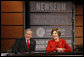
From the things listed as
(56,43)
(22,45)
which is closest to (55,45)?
(56,43)

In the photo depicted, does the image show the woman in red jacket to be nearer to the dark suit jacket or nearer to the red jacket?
the red jacket

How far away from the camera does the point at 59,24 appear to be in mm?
3357

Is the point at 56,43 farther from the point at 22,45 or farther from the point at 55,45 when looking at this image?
the point at 22,45

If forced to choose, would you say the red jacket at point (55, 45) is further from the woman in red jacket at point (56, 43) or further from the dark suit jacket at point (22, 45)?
the dark suit jacket at point (22, 45)

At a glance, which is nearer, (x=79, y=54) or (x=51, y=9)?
(x=79, y=54)

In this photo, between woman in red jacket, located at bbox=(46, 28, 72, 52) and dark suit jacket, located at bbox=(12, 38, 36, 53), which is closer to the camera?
dark suit jacket, located at bbox=(12, 38, 36, 53)

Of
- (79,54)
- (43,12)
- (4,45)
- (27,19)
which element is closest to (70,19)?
(43,12)

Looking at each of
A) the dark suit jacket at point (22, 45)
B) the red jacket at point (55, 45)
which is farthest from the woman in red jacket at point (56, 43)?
the dark suit jacket at point (22, 45)

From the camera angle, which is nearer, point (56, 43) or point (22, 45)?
point (22, 45)

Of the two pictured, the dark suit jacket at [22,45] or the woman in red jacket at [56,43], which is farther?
the woman in red jacket at [56,43]

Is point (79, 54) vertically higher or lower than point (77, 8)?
lower

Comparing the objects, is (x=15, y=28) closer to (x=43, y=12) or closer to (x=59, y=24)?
(x=43, y=12)

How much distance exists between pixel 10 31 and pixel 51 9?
33.2 inches

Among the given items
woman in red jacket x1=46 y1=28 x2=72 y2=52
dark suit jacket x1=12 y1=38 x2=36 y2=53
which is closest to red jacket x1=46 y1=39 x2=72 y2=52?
woman in red jacket x1=46 y1=28 x2=72 y2=52
